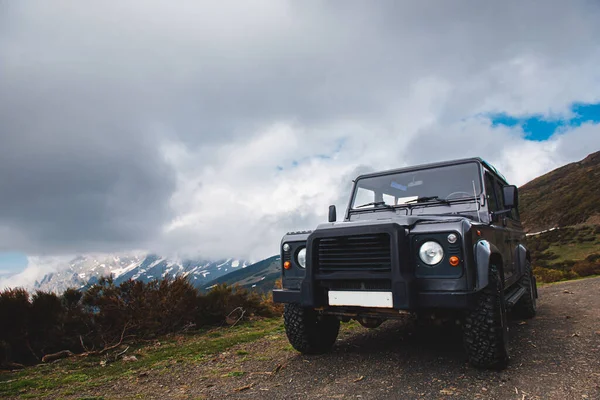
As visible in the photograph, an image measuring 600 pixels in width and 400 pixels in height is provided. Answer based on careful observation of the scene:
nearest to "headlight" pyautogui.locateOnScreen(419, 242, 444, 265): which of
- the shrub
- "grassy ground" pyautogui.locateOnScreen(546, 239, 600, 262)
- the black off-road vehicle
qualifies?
the black off-road vehicle

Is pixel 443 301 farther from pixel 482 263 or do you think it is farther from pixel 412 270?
pixel 482 263

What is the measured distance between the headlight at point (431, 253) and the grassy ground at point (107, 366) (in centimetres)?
327

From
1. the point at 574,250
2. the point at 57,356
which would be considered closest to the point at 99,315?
the point at 57,356

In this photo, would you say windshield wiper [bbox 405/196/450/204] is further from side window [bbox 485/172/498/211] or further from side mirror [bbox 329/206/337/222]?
side mirror [bbox 329/206/337/222]

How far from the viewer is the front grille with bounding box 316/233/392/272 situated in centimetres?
357

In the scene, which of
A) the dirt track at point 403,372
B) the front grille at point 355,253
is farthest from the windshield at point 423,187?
the dirt track at point 403,372

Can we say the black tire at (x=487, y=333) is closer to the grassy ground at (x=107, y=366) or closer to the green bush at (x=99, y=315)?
the grassy ground at (x=107, y=366)

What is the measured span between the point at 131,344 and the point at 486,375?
551 cm

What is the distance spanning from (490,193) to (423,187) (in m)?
0.85

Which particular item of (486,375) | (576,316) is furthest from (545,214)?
(486,375)

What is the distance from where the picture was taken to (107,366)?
524cm

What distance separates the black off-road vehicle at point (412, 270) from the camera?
340 cm

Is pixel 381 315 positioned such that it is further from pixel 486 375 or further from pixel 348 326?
pixel 348 326

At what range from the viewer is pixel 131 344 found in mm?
6539
